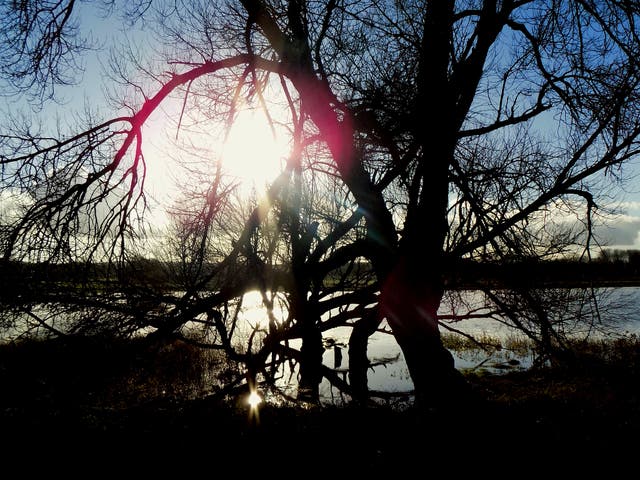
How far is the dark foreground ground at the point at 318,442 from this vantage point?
381 centimetres

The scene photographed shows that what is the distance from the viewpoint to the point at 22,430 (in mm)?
4949

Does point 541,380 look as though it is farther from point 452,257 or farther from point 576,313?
point 452,257

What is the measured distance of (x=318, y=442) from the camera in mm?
4359

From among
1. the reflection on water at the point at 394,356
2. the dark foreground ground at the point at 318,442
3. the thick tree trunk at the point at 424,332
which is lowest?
the reflection on water at the point at 394,356

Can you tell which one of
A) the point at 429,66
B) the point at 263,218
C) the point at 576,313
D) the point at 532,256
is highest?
the point at 429,66

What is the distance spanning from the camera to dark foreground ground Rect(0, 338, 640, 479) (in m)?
3.81

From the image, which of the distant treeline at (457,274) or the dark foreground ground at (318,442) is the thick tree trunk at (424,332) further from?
the distant treeline at (457,274)

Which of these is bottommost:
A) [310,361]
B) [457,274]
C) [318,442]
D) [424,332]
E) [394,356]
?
[394,356]

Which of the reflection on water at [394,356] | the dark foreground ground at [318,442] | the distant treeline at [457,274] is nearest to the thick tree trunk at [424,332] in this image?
the dark foreground ground at [318,442]

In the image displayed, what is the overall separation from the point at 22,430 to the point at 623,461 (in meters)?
6.09

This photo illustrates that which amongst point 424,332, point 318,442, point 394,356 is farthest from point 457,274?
point 394,356

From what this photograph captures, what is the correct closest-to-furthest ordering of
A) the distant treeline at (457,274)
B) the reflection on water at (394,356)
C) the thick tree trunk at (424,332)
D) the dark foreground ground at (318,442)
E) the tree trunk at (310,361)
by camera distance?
1. the dark foreground ground at (318,442)
2. the thick tree trunk at (424,332)
3. the distant treeline at (457,274)
4. the tree trunk at (310,361)
5. the reflection on water at (394,356)

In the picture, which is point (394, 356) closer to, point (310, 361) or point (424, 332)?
point (310, 361)

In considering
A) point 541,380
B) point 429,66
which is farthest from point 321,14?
point 541,380
